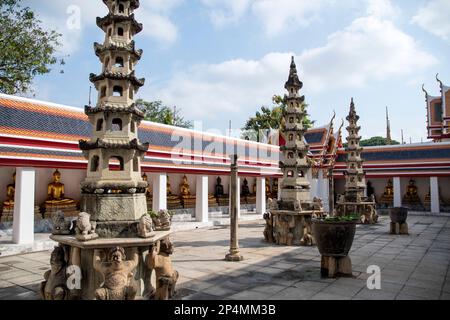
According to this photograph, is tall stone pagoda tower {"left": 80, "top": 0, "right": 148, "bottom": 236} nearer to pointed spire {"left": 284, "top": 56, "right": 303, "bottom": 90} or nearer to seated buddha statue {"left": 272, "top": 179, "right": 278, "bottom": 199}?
pointed spire {"left": 284, "top": 56, "right": 303, "bottom": 90}

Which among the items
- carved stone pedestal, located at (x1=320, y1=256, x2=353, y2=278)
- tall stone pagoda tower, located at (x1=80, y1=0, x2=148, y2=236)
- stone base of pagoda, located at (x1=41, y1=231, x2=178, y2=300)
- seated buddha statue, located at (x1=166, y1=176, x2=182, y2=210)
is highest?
tall stone pagoda tower, located at (x1=80, y1=0, x2=148, y2=236)

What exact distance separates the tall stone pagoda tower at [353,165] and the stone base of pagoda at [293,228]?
8.76 m

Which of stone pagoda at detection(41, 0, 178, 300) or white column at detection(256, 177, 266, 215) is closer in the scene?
stone pagoda at detection(41, 0, 178, 300)

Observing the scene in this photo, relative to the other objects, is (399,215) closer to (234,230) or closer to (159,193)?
(234,230)

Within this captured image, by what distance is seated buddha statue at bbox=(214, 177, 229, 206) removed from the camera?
2558 cm

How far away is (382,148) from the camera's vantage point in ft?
103

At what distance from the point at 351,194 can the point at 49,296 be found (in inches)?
748

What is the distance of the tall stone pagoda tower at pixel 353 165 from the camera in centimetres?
2206

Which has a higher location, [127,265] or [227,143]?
[227,143]

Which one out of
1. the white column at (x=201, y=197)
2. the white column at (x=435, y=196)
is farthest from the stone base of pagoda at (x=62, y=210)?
the white column at (x=435, y=196)

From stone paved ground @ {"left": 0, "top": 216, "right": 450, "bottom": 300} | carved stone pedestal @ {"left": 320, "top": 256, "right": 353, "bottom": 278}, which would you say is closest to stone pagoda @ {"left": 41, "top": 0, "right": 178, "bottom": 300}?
stone paved ground @ {"left": 0, "top": 216, "right": 450, "bottom": 300}
